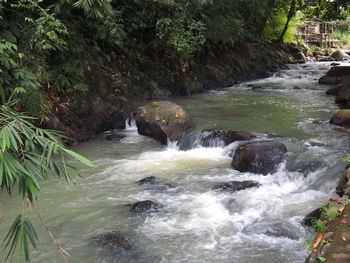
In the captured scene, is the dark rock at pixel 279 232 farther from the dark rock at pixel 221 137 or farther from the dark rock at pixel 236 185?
the dark rock at pixel 221 137

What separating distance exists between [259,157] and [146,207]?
2.53 m

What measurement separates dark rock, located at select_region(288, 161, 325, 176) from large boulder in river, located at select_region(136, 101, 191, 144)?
113 inches

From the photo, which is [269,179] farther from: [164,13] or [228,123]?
[164,13]

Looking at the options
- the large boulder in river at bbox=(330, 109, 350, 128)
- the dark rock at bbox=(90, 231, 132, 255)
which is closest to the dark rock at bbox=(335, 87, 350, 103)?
the large boulder in river at bbox=(330, 109, 350, 128)

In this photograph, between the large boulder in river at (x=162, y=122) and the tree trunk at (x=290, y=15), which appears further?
the tree trunk at (x=290, y=15)

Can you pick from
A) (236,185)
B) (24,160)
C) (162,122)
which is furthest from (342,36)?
(24,160)

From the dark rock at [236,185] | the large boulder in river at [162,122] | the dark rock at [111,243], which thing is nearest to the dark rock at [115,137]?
the large boulder in river at [162,122]

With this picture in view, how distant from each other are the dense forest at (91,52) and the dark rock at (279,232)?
2818 millimetres

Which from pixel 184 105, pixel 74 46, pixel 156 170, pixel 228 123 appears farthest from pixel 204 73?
pixel 156 170

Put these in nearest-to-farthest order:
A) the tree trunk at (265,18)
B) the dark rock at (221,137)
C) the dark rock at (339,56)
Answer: the dark rock at (221,137), the tree trunk at (265,18), the dark rock at (339,56)

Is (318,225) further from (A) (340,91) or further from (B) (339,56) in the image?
(B) (339,56)

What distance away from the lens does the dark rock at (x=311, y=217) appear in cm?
499

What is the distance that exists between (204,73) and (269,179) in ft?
29.5

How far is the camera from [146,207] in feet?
Answer: 18.5
